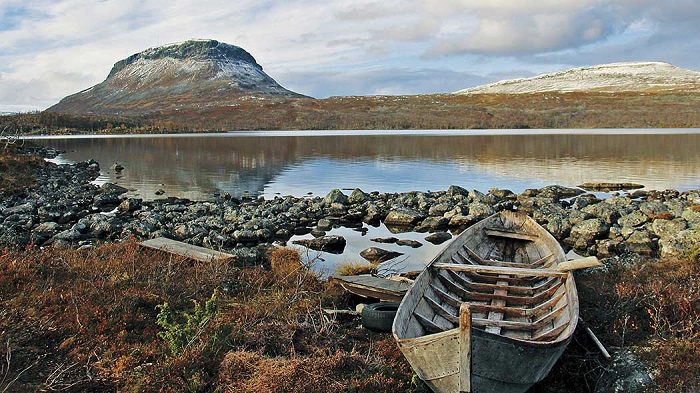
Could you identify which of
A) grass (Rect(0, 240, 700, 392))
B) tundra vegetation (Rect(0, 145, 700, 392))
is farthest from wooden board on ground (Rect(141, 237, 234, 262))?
grass (Rect(0, 240, 700, 392))

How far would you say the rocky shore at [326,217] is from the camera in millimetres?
16375

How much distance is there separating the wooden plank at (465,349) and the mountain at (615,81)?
16177 cm

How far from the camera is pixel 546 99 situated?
130 metres

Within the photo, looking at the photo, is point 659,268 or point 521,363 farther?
point 659,268

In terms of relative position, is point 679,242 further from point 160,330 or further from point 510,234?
point 160,330

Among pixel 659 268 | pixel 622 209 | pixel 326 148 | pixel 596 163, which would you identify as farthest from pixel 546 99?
pixel 659 268

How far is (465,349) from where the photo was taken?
236 inches

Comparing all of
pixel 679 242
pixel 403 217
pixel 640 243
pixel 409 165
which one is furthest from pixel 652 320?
pixel 409 165

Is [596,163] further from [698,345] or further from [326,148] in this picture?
[698,345]

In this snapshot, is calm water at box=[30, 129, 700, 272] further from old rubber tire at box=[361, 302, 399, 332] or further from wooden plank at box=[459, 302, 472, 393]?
wooden plank at box=[459, 302, 472, 393]

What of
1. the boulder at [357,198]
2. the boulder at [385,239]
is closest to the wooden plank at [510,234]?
the boulder at [385,239]

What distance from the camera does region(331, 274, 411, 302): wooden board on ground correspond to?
10.3 m

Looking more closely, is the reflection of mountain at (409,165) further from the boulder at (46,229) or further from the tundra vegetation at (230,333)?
the tundra vegetation at (230,333)

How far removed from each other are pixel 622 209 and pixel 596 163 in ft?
82.8
